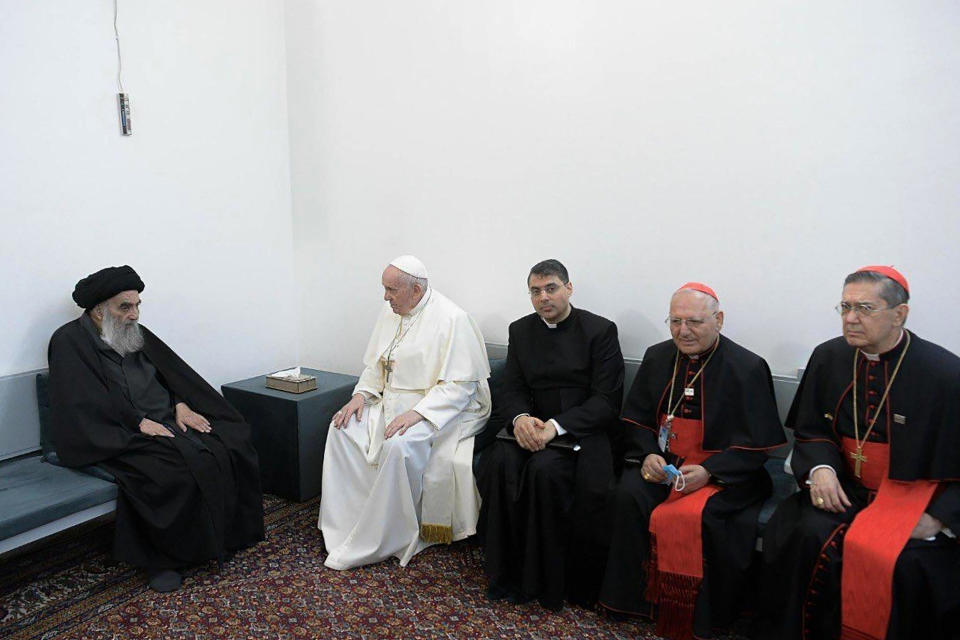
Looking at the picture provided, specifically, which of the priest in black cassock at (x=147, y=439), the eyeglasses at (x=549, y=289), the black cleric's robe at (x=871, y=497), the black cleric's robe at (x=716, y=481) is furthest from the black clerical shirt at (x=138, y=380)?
the black cleric's robe at (x=871, y=497)

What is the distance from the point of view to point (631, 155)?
374 centimetres

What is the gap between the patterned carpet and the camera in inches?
107

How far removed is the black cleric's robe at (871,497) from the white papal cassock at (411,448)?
150cm

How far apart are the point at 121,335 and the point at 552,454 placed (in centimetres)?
230

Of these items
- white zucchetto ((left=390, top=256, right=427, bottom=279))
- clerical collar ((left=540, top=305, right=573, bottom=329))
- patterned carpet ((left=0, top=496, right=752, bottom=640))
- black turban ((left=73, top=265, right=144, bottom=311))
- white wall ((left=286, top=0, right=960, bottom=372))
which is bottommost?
patterned carpet ((left=0, top=496, right=752, bottom=640))

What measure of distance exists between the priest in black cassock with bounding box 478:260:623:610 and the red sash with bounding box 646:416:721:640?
0.29 m

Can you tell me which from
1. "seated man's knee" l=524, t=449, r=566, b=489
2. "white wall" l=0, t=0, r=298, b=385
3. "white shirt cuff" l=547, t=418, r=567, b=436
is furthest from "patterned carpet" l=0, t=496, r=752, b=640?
"white wall" l=0, t=0, r=298, b=385

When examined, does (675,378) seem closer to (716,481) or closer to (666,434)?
(666,434)

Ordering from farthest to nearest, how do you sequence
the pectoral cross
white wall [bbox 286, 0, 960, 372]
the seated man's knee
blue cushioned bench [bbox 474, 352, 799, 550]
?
1. white wall [bbox 286, 0, 960, 372]
2. the seated man's knee
3. blue cushioned bench [bbox 474, 352, 799, 550]
4. the pectoral cross

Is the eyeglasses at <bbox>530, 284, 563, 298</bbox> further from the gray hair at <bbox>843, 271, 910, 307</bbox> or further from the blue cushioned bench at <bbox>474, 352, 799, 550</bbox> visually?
the gray hair at <bbox>843, 271, 910, 307</bbox>

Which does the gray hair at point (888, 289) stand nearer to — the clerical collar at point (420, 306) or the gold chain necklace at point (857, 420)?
the gold chain necklace at point (857, 420)

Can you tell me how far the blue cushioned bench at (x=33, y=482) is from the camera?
273 cm

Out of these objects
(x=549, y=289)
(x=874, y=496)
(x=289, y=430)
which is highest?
(x=549, y=289)

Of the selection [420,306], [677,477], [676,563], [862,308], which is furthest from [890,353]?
[420,306]
